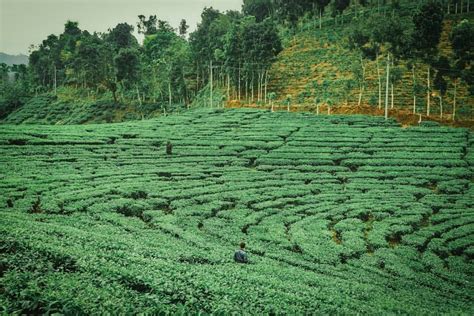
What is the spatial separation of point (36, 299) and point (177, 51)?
212 ft

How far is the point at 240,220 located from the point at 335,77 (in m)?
42.8

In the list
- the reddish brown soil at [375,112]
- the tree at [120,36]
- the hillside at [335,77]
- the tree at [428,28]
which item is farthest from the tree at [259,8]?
the tree at [428,28]

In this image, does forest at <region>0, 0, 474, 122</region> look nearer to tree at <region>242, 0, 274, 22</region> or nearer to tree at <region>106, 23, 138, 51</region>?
tree at <region>242, 0, 274, 22</region>

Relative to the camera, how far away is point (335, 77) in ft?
194

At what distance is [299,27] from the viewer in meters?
83.9

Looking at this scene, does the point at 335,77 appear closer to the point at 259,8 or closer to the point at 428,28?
the point at 428,28

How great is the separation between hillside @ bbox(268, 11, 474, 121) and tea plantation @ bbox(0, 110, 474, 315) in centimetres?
958

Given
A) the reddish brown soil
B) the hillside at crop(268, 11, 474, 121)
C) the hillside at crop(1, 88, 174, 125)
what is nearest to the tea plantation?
the reddish brown soil

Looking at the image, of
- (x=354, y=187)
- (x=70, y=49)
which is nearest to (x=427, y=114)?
(x=354, y=187)

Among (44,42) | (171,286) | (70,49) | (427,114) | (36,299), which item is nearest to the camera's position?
(36,299)

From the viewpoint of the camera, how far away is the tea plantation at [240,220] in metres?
11.5

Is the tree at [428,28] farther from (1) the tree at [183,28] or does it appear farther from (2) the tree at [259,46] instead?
(1) the tree at [183,28]

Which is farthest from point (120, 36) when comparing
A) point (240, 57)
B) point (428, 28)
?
point (428, 28)

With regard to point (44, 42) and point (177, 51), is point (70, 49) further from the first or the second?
point (177, 51)
